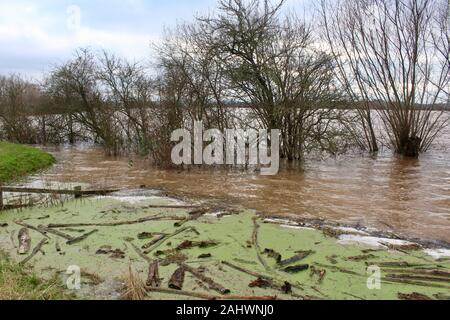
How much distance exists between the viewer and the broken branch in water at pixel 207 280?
5223 millimetres

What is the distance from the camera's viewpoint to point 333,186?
12.8 m

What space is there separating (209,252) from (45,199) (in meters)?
5.90

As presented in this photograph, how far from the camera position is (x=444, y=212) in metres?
9.54

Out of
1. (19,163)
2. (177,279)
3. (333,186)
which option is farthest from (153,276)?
(19,163)

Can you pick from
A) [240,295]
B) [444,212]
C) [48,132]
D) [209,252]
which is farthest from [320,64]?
[48,132]

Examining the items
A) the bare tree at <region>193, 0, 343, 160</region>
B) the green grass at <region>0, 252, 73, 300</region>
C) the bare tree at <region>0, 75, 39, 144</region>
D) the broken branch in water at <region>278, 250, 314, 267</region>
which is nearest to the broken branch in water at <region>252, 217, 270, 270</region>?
the broken branch in water at <region>278, 250, 314, 267</region>

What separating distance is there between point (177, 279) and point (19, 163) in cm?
1355

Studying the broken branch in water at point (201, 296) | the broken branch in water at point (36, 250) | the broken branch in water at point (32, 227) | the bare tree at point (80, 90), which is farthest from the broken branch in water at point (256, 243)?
the bare tree at point (80, 90)

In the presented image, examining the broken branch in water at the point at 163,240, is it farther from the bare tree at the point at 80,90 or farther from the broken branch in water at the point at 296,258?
the bare tree at the point at 80,90

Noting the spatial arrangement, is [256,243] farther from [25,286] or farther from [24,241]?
[24,241]

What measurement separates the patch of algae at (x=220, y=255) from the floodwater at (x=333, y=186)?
168 centimetres

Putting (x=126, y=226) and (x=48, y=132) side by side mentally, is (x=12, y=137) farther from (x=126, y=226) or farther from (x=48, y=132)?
(x=126, y=226)

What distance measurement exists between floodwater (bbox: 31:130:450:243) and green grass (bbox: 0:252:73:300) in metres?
5.35

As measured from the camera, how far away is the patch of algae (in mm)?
5293
